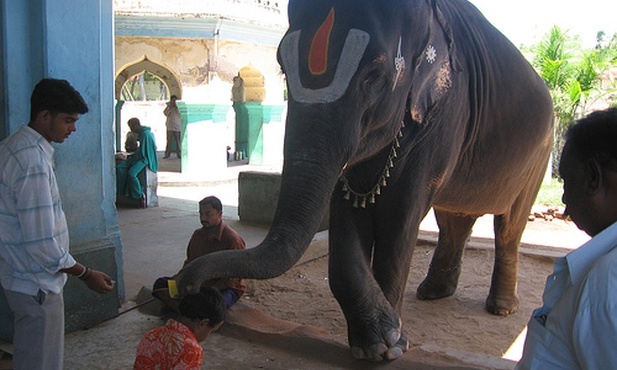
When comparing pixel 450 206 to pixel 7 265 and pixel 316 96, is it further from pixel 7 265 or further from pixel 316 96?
pixel 7 265

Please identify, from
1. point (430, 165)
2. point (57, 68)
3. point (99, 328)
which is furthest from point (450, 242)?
point (57, 68)

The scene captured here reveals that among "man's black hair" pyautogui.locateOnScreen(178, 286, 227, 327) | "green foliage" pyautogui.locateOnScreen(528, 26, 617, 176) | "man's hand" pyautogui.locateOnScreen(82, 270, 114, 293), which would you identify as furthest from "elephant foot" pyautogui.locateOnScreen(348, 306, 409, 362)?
"green foliage" pyautogui.locateOnScreen(528, 26, 617, 176)

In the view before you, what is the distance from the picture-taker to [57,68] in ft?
12.2

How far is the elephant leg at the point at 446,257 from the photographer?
534 cm

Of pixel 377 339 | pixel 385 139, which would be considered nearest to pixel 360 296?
pixel 377 339

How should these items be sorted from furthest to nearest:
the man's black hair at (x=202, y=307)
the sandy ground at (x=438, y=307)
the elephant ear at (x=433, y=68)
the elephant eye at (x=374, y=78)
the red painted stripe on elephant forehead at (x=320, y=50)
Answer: the sandy ground at (x=438, y=307)
the elephant ear at (x=433, y=68)
the elephant eye at (x=374, y=78)
the red painted stripe on elephant forehead at (x=320, y=50)
the man's black hair at (x=202, y=307)

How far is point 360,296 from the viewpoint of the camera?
336 cm

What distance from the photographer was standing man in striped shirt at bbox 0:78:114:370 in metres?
2.53

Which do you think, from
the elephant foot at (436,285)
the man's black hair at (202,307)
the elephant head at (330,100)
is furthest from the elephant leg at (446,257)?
the man's black hair at (202,307)

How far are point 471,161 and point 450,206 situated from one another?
407mm

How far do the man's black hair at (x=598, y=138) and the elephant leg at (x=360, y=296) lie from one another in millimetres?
2073

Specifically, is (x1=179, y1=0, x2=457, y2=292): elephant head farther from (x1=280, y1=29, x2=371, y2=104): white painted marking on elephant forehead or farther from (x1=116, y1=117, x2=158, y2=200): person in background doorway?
(x1=116, y1=117, x2=158, y2=200): person in background doorway

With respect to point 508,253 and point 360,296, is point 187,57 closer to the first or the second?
point 508,253

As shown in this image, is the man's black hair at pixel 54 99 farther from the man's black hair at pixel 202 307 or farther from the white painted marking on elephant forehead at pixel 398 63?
the white painted marking on elephant forehead at pixel 398 63
